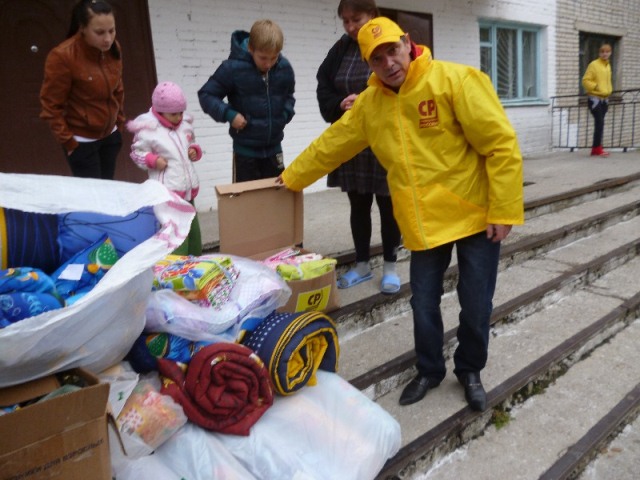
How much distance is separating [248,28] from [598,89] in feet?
20.4

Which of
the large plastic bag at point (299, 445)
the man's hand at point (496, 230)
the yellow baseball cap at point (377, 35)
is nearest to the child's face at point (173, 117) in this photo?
the yellow baseball cap at point (377, 35)

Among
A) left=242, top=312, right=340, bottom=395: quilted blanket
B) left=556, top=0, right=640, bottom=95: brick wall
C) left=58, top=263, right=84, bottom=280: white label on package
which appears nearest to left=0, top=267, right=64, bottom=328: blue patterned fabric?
left=58, top=263, right=84, bottom=280: white label on package

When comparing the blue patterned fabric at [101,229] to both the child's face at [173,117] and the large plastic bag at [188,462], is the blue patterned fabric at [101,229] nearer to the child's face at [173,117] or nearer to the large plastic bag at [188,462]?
the large plastic bag at [188,462]

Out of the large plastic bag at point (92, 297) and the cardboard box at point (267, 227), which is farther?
the cardboard box at point (267, 227)

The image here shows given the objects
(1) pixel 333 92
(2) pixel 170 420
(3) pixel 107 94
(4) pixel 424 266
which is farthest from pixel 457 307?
(3) pixel 107 94

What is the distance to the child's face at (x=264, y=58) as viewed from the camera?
9.08 ft

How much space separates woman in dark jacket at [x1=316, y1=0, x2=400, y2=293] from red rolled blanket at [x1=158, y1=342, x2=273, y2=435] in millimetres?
1428

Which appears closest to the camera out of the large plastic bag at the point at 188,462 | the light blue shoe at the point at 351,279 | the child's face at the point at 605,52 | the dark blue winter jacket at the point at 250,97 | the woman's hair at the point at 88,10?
the large plastic bag at the point at 188,462

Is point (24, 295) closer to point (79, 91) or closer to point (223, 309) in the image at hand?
point (223, 309)

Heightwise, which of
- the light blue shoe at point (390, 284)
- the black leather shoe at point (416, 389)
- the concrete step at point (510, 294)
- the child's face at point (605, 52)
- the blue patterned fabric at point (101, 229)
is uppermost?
the child's face at point (605, 52)

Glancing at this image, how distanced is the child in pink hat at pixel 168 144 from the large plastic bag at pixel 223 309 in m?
0.73

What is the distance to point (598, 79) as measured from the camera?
860 cm

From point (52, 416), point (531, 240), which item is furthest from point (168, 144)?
point (531, 240)

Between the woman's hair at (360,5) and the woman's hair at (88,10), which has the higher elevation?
the woman's hair at (88,10)
